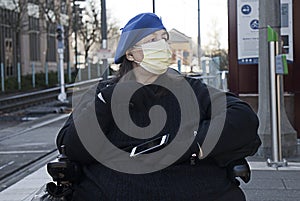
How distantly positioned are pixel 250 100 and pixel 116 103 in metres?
8.06

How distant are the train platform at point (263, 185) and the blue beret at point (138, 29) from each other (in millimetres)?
3777

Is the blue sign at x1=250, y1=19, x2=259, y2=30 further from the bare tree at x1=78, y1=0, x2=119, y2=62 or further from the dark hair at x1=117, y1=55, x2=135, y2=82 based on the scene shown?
the bare tree at x1=78, y1=0, x2=119, y2=62

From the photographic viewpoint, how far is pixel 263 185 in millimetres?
6680

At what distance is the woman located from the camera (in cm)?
240

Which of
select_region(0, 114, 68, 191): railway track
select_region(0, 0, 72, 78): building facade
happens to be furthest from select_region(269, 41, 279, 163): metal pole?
select_region(0, 0, 72, 78): building facade

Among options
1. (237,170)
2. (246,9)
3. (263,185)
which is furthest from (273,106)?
(237,170)

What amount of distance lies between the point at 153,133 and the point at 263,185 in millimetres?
4466

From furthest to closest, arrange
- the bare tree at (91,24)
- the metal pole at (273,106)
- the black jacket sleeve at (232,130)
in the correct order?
the bare tree at (91,24) → the metal pole at (273,106) → the black jacket sleeve at (232,130)

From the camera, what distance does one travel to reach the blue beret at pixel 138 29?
2.57 meters

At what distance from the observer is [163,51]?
2.57m

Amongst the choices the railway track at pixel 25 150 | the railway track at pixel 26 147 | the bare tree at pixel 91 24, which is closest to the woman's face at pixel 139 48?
the railway track at pixel 26 147

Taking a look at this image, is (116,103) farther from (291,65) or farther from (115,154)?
(291,65)

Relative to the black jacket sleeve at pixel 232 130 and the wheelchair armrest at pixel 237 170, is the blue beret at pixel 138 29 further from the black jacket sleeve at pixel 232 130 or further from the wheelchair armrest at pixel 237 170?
the wheelchair armrest at pixel 237 170

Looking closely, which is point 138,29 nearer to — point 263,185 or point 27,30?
point 263,185
